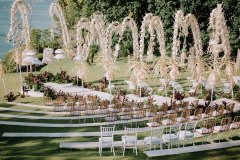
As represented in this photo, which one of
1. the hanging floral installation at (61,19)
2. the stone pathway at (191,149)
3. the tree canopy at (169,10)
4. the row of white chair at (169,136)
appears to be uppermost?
the tree canopy at (169,10)

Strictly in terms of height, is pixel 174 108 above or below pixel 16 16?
below

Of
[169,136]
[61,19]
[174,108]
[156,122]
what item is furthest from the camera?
[61,19]

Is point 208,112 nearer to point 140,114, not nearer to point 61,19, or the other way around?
point 140,114

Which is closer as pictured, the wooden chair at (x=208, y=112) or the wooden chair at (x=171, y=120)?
the wooden chair at (x=171, y=120)

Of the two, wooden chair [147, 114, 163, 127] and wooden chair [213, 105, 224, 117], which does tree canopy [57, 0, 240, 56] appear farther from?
wooden chair [147, 114, 163, 127]

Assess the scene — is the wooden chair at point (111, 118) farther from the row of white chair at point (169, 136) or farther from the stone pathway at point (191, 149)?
the stone pathway at point (191, 149)

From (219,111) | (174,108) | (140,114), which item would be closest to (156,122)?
(140,114)

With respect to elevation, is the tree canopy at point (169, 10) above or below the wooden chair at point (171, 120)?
above

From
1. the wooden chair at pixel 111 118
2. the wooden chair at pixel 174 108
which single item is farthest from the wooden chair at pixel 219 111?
the wooden chair at pixel 111 118

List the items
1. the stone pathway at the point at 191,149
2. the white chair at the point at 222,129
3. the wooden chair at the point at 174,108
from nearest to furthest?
the stone pathway at the point at 191,149 < the white chair at the point at 222,129 < the wooden chair at the point at 174,108

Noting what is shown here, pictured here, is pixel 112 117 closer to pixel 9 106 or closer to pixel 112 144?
pixel 112 144

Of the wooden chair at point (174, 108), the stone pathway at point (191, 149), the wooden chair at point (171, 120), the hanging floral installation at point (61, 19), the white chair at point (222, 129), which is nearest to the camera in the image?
the stone pathway at point (191, 149)

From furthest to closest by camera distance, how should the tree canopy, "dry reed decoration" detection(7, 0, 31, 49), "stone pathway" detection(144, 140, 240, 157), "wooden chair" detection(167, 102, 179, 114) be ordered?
the tree canopy
"dry reed decoration" detection(7, 0, 31, 49)
"wooden chair" detection(167, 102, 179, 114)
"stone pathway" detection(144, 140, 240, 157)

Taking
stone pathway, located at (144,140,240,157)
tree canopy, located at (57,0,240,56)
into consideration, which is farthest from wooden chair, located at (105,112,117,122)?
tree canopy, located at (57,0,240,56)
